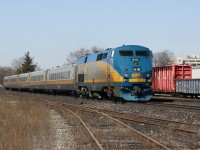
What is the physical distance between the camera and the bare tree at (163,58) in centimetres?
16439

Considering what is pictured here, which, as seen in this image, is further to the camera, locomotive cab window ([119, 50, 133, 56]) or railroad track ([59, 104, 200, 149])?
locomotive cab window ([119, 50, 133, 56])

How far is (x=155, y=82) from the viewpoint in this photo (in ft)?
141

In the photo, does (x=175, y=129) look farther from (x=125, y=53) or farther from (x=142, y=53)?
(x=142, y=53)

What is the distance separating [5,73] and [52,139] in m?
192

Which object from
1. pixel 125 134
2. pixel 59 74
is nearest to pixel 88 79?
pixel 59 74

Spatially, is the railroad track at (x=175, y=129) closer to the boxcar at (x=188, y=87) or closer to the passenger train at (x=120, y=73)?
the passenger train at (x=120, y=73)

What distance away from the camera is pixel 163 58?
169m

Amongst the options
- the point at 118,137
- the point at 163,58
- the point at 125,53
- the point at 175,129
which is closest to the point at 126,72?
the point at 125,53

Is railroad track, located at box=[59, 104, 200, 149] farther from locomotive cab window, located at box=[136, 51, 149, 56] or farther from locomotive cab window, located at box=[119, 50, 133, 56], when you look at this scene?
locomotive cab window, located at box=[136, 51, 149, 56]

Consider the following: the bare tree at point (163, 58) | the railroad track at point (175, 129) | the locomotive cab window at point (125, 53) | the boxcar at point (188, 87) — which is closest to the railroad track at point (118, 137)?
Answer: the railroad track at point (175, 129)

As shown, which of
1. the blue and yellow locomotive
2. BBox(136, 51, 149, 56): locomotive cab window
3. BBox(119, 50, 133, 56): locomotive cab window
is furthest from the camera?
BBox(136, 51, 149, 56): locomotive cab window

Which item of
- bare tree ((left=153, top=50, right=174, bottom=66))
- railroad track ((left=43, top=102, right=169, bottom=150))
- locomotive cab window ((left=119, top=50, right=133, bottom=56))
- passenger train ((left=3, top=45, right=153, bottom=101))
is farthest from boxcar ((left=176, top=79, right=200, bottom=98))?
bare tree ((left=153, top=50, right=174, bottom=66))

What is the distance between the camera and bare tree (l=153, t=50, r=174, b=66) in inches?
6472

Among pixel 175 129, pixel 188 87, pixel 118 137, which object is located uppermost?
pixel 188 87
